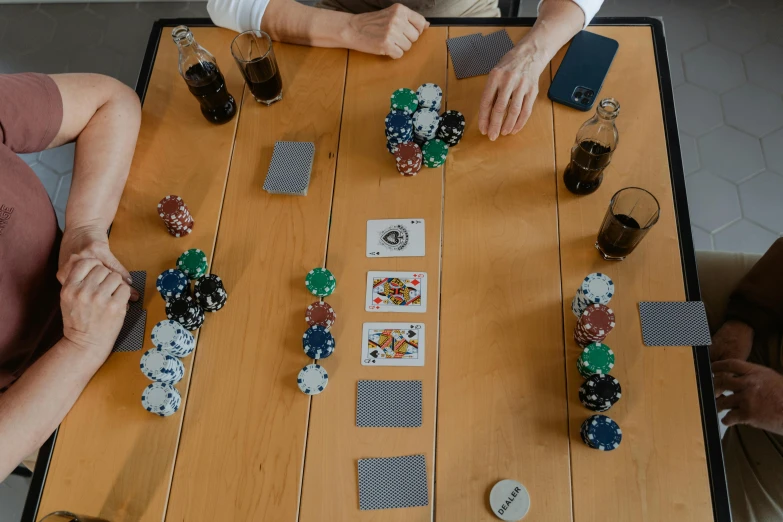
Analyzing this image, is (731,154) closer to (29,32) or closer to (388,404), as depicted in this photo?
(388,404)

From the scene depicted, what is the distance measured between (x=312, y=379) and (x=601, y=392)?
0.60 m

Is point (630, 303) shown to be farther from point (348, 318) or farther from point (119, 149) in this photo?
point (119, 149)

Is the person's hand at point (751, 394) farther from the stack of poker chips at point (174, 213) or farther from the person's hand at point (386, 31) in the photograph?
the stack of poker chips at point (174, 213)

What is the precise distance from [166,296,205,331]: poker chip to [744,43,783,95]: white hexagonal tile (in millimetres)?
2834

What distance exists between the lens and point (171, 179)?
1.57m

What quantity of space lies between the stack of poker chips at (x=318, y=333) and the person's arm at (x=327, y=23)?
2.40 ft

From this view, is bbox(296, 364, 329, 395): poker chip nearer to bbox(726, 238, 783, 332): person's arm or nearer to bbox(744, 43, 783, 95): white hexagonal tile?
bbox(726, 238, 783, 332): person's arm

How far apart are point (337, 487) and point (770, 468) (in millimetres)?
1110

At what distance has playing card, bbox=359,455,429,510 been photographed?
46.2 inches

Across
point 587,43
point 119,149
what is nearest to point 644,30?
point 587,43

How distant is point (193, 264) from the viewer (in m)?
1.40

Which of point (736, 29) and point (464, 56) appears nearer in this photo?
point (464, 56)

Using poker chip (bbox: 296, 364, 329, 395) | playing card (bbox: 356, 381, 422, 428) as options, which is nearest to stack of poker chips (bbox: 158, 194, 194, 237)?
poker chip (bbox: 296, 364, 329, 395)

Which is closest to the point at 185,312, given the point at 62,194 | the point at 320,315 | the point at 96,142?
the point at 320,315
